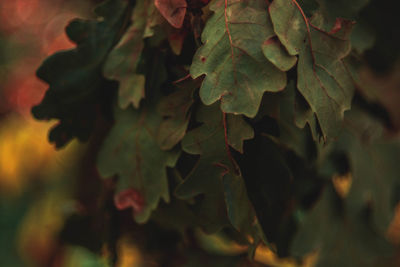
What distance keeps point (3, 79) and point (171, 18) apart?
2289 millimetres

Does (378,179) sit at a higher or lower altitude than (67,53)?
lower

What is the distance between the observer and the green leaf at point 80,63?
652 mm

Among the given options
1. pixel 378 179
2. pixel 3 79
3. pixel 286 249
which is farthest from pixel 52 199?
pixel 378 179

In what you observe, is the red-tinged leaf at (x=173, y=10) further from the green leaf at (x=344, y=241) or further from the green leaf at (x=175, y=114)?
the green leaf at (x=344, y=241)

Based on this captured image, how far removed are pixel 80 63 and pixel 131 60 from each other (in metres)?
0.10

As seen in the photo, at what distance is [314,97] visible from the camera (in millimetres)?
502

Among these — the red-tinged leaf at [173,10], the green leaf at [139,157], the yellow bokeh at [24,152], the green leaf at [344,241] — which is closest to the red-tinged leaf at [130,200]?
the green leaf at [139,157]

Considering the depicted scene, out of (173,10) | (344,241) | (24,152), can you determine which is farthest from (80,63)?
(24,152)

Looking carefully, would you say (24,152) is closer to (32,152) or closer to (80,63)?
(32,152)

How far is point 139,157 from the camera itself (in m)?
0.65

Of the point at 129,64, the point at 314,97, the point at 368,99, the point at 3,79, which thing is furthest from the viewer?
the point at 3,79

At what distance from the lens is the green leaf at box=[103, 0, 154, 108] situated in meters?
0.61

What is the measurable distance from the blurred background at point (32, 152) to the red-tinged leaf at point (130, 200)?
61 centimetres

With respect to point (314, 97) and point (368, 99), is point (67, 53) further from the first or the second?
point (368, 99)
